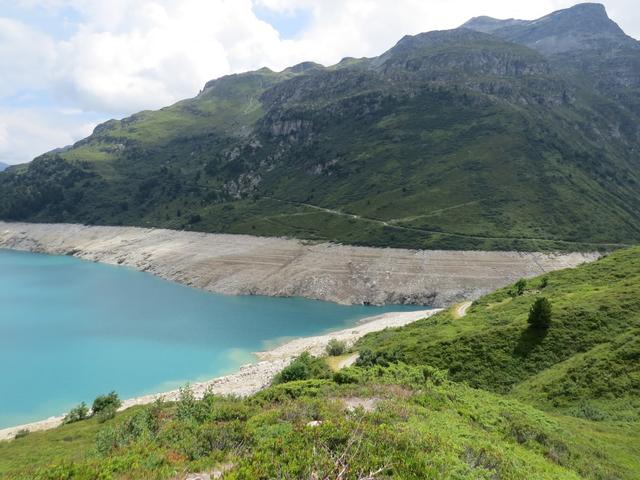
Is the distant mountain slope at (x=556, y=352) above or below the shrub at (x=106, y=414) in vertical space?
above

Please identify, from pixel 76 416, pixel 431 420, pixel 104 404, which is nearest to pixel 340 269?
pixel 104 404

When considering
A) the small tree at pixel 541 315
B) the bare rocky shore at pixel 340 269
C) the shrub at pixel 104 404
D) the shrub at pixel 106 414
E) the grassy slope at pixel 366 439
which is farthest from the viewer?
the bare rocky shore at pixel 340 269

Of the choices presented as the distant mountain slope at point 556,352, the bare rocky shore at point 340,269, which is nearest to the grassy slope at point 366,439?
the distant mountain slope at point 556,352

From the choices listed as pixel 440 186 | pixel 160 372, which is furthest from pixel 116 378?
pixel 440 186

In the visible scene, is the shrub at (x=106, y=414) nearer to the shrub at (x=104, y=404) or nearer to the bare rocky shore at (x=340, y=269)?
the shrub at (x=104, y=404)

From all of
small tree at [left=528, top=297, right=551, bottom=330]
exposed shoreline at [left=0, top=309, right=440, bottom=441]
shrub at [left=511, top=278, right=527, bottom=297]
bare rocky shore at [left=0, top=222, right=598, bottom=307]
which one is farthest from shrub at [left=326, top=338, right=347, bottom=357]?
bare rocky shore at [left=0, top=222, right=598, bottom=307]

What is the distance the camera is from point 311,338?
65.0 metres

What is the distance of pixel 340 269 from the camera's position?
10456 centimetres

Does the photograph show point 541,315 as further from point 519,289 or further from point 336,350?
point 336,350

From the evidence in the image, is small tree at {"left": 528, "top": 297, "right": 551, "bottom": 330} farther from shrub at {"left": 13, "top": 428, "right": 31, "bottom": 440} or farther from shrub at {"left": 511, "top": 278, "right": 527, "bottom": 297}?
shrub at {"left": 13, "top": 428, "right": 31, "bottom": 440}

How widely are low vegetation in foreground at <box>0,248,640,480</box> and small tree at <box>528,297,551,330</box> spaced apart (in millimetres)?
78

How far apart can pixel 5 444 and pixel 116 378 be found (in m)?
21.8

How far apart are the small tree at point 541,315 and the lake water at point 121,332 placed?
122ft

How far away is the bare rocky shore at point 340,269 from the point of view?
310 feet
